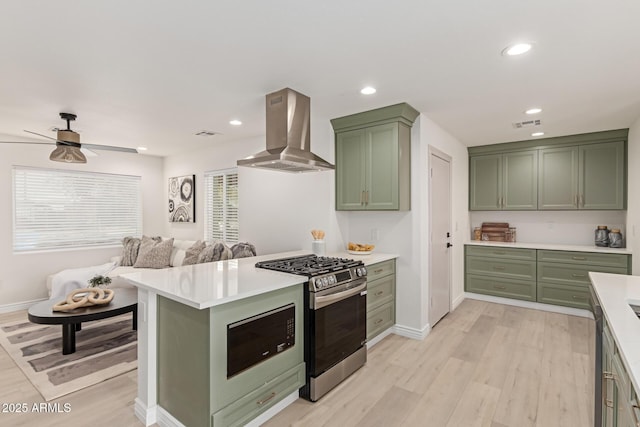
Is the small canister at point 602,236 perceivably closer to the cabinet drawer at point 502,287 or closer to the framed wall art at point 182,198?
the cabinet drawer at point 502,287

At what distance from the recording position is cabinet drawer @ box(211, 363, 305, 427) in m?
1.89

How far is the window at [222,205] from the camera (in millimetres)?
5234


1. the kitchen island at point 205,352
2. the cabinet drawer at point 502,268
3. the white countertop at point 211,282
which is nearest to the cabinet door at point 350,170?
the white countertop at point 211,282

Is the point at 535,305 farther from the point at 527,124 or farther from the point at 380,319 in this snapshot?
the point at 380,319

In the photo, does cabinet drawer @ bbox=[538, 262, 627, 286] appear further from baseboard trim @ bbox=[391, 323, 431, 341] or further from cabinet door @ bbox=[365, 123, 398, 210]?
cabinet door @ bbox=[365, 123, 398, 210]

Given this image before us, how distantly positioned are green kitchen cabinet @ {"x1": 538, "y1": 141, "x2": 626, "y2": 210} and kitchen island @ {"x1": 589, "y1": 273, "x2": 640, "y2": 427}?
120 inches

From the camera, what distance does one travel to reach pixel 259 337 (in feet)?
6.85

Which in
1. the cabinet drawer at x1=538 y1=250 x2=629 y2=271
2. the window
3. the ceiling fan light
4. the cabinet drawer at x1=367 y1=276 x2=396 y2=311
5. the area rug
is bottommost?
the area rug

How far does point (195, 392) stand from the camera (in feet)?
6.24

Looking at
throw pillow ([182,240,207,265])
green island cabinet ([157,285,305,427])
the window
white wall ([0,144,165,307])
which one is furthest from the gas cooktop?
white wall ([0,144,165,307])

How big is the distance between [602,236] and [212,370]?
5.24m

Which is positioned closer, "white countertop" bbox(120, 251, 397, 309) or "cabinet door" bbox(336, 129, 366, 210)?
"white countertop" bbox(120, 251, 397, 309)

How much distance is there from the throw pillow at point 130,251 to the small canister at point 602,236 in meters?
6.86

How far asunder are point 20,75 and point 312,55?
7.57ft
